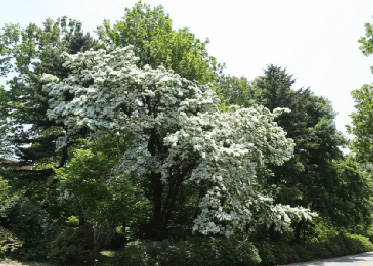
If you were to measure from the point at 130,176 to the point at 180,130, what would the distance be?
3.18m

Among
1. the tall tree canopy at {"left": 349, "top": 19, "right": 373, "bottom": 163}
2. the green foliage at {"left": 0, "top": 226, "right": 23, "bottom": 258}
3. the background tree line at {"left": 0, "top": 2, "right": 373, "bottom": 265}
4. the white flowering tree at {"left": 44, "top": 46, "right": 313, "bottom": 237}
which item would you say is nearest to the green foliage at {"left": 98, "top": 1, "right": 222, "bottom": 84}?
the background tree line at {"left": 0, "top": 2, "right": 373, "bottom": 265}

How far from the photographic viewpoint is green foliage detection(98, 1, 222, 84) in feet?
70.8

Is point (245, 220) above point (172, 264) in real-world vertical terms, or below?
above

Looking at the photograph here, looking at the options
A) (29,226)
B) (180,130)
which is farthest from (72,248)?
(180,130)

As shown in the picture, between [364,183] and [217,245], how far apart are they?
68.5 feet

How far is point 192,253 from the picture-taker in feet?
43.7

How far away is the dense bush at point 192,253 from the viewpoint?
12.7 m

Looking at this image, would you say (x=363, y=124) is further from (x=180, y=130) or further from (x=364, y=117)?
(x=180, y=130)

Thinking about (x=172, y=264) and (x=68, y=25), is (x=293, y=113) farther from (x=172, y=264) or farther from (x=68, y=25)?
(x=68, y=25)

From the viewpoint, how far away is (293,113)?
24.3 metres

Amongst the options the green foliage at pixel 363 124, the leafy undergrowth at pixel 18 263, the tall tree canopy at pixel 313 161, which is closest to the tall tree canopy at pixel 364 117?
the green foliage at pixel 363 124

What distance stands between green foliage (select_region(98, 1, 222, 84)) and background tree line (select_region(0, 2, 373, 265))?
89mm

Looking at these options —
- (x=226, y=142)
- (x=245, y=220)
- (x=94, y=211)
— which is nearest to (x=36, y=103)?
(x=94, y=211)

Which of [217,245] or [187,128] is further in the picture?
[217,245]
